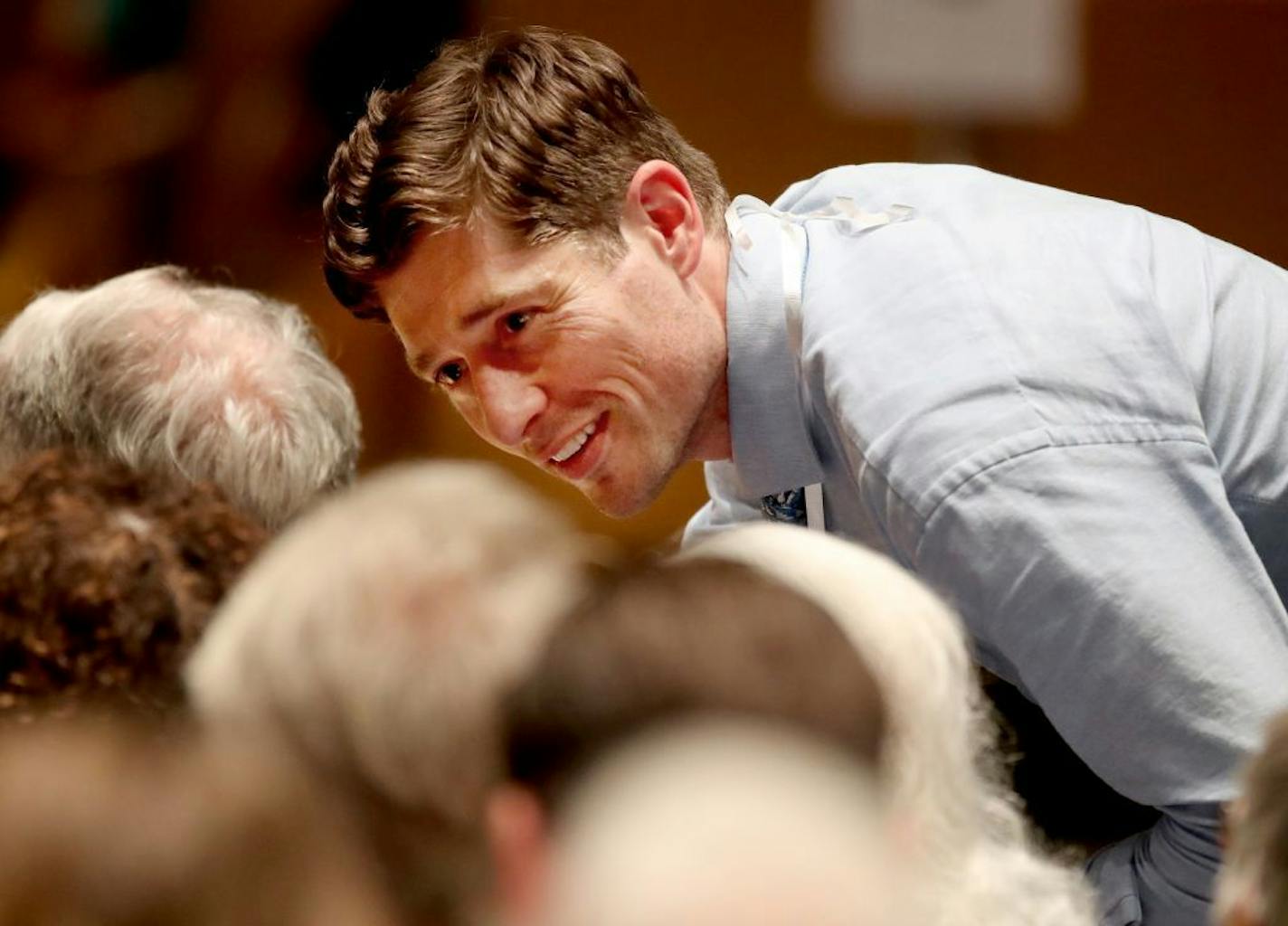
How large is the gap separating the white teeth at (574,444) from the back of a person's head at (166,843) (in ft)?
3.40

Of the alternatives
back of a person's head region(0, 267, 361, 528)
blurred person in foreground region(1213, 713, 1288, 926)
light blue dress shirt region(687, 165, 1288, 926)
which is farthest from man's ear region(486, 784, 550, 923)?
back of a person's head region(0, 267, 361, 528)

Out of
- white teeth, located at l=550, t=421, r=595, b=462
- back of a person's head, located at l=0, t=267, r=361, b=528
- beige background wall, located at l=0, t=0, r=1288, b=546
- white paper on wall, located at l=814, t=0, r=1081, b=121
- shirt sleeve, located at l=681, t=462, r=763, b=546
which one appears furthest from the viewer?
beige background wall, located at l=0, t=0, r=1288, b=546

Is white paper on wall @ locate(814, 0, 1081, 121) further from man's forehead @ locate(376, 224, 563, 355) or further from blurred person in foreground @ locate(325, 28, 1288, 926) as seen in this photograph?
man's forehead @ locate(376, 224, 563, 355)

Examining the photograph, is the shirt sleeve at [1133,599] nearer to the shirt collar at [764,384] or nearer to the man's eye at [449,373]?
the shirt collar at [764,384]

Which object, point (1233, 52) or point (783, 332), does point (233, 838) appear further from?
point (1233, 52)

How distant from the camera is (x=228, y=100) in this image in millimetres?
3643

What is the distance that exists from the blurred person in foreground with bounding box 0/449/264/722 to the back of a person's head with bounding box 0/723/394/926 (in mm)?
224

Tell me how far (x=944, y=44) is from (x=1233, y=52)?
1.46m

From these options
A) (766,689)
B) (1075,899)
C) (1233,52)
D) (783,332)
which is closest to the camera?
(766,689)

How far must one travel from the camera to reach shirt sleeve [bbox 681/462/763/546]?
201cm

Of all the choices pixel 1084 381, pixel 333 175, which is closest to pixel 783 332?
pixel 1084 381

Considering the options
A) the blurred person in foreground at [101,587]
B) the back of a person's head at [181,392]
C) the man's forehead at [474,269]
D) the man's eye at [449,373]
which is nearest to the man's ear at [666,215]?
the man's forehead at [474,269]

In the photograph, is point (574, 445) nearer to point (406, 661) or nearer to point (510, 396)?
point (510, 396)

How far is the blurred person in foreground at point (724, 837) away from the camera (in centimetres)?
79
